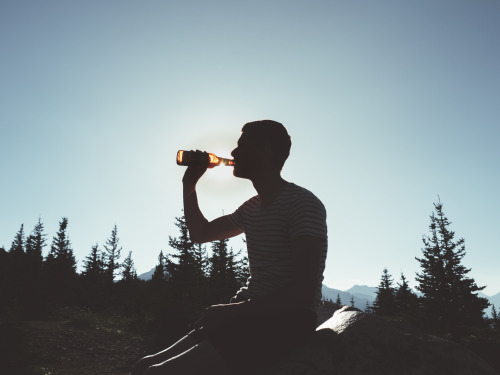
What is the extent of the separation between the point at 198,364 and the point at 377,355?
1.17 m

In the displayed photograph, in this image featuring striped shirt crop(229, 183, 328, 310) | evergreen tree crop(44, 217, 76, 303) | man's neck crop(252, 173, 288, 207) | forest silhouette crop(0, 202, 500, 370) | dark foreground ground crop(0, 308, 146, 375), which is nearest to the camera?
striped shirt crop(229, 183, 328, 310)

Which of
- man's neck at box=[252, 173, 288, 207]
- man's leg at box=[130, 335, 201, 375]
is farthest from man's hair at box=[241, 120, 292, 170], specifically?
man's leg at box=[130, 335, 201, 375]

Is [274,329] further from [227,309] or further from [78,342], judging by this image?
[78,342]

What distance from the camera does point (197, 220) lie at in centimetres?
304

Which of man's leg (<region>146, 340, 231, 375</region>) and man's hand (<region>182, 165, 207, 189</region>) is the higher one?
man's hand (<region>182, 165, 207, 189</region>)

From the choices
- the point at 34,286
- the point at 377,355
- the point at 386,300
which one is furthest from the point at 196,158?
the point at 386,300

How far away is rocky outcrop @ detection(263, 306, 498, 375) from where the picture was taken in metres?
2.04

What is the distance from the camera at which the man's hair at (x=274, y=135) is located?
256 cm

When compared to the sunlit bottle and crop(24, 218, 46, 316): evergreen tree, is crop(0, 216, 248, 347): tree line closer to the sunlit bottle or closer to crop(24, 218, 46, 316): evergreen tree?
crop(24, 218, 46, 316): evergreen tree

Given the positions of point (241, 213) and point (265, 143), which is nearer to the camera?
point (265, 143)

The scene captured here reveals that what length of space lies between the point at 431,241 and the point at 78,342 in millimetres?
26103

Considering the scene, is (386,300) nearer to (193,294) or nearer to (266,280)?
(193,294)

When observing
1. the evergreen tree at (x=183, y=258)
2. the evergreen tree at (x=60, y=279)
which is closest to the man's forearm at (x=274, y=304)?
the evergreen tree at (x=183, y=258)

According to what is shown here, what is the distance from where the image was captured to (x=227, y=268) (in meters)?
31.9
